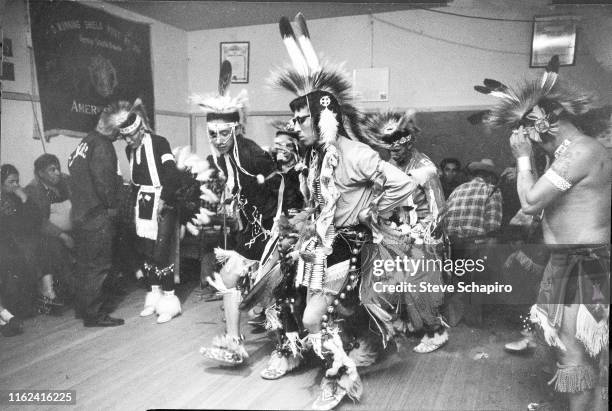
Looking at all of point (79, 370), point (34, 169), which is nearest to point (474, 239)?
point (79, 370)

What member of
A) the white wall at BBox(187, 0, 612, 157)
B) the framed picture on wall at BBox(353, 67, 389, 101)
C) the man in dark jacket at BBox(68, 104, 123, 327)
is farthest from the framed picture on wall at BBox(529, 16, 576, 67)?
the man in dark jacket at BBox(68, 104, 123, 327)

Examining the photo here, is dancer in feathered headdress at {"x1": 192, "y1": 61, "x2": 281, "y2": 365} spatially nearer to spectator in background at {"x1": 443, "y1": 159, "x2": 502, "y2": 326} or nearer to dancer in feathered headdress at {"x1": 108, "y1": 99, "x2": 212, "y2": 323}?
dancer in feathered headdress at {"x1": 108, "y1": 99, "x2": 212, "y2": 323}

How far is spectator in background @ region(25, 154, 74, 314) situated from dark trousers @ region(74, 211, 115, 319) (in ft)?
0.16

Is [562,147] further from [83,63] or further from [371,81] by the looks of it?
[83,63]

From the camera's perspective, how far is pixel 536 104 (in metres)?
2.02

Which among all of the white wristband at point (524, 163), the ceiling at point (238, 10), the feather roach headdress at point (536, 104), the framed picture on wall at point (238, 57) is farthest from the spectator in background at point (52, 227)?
the white wristband at point (524, 163)

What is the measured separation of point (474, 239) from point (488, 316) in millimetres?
384

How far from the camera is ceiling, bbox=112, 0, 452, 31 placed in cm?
212

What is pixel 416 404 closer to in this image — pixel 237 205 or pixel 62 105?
pixel 237 205

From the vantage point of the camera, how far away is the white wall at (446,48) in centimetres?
201

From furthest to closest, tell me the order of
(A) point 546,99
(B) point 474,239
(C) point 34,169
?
(C) point 34,169 < (B) point 474,239 < (A) point 546,99

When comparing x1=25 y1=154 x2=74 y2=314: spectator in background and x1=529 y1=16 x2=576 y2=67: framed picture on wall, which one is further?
x1=25 y1=154 x2=74 y2=314: spectator in background

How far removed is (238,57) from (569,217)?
1693 mm

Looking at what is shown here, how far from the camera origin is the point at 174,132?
233cm
